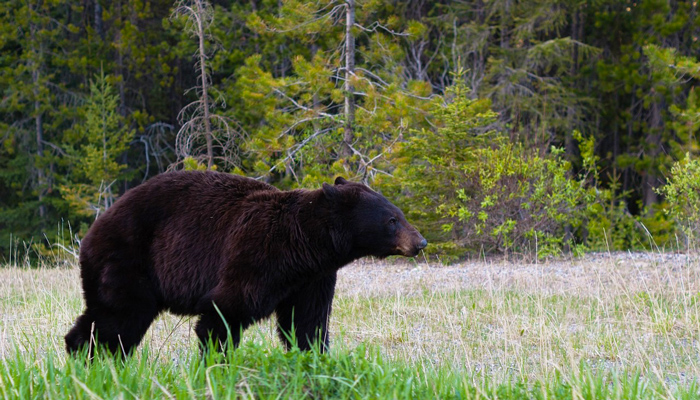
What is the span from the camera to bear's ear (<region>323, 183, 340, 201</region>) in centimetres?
470

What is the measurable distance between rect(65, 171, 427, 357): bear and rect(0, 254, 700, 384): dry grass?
278 mm

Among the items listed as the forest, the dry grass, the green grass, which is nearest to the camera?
the green grass

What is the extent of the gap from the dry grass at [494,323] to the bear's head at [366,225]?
0.60 meters

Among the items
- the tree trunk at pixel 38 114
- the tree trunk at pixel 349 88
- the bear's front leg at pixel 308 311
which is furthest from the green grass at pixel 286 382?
the tree trunk at pixel 38 114

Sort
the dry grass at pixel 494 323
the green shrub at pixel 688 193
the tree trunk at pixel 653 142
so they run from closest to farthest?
the dry grass at pixel 494 323 < the green shrub at pixel 688 193 < the tree trunk at pixel 653 142

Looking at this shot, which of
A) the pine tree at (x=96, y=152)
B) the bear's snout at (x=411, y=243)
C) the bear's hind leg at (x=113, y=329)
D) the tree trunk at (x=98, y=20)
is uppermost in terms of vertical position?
the tree trunk at (x=98, y=20)

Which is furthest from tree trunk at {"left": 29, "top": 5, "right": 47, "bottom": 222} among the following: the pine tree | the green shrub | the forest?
the green shrub

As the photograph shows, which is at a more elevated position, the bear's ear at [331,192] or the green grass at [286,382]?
the bear's ear at [331,192]

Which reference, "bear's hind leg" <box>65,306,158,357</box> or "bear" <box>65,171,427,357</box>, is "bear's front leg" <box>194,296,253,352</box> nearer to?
"bear" <box>65,171,427,357</box>

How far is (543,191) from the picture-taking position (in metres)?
12.8

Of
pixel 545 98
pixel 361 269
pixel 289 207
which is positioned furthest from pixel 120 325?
pixel 545 98

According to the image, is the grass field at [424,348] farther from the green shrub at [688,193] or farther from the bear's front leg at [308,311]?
the green shrub at [688,193]

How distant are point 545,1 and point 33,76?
15.5 m

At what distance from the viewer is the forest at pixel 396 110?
13.3m
